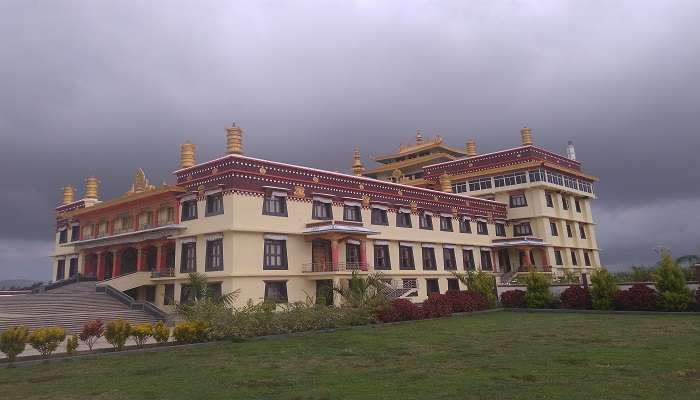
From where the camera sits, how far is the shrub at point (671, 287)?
21203mm

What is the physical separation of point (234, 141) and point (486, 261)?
973 inches

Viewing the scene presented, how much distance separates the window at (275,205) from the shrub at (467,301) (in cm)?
1014

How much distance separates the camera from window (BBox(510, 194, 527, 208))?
45438 mm

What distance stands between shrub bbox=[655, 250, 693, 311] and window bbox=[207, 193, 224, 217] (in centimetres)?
2136

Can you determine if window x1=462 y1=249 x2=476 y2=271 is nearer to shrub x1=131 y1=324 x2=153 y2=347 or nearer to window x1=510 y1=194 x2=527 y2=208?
window x1=510 y1=194 x2=527 y2=208

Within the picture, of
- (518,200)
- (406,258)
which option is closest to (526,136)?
(518,200)

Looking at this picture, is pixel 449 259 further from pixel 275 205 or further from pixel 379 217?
pixel 275 205

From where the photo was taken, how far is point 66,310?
25.3 m

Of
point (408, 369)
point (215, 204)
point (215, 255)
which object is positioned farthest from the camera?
point (215, 204)

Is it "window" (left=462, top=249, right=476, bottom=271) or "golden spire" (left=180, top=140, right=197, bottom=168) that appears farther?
"window" (left=462, top=249, right=476, bottom=271)

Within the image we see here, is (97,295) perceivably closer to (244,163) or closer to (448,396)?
(244,163)

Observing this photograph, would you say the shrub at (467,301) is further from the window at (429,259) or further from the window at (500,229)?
the window at (500,229)

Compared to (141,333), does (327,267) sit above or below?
above

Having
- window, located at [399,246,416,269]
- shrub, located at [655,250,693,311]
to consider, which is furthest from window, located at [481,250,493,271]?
shrub, located at [655,250,693,311]
